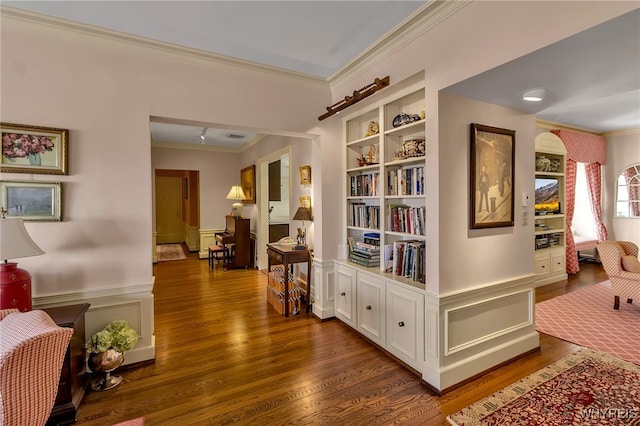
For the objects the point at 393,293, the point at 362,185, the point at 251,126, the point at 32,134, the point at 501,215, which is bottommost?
the point at 393,293

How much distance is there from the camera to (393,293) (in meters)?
2.68

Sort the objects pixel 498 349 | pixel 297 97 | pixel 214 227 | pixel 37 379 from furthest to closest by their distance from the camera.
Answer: pixel 214 227, pixel 297 97, pixel 498 349, pixel 37 379

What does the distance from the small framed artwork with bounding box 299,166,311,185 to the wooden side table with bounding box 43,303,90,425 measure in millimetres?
2792

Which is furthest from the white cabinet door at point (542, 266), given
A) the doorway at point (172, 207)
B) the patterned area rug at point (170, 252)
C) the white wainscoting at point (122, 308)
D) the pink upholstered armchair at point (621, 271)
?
the doorway at point (172, 207)

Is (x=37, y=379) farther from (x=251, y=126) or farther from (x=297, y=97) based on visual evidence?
(x=297, y=97)

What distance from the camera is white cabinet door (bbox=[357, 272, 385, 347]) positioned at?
9.26ft

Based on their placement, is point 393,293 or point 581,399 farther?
point 393,293

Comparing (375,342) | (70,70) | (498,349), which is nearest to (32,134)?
(70,70)

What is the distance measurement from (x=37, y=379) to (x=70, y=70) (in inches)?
87.9

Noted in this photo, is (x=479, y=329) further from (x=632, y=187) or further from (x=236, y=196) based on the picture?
(x=632, y=187)

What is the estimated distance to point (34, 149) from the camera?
2242mm

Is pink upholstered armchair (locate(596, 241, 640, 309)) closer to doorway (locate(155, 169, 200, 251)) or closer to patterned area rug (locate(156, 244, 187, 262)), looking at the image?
patterned area rug (locate(156, 244, 187, 262))

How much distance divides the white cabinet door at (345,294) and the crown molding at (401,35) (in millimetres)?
2085

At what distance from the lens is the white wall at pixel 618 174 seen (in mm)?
5742
